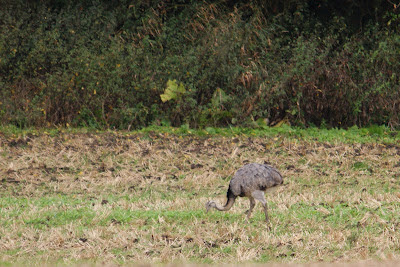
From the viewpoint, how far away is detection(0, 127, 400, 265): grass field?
6.05m

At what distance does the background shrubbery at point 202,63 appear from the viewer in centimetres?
1532

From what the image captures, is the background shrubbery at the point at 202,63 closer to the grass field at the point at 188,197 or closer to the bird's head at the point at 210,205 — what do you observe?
the grass field at the point at 188,197

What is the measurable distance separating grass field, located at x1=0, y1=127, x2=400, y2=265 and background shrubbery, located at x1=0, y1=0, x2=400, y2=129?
113 centimetres

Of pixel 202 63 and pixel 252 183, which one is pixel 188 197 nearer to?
pixel 252 183

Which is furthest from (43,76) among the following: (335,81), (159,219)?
(159,219)

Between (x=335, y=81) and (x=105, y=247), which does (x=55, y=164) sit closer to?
(x=105, y=247)

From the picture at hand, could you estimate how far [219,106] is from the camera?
15.2 m

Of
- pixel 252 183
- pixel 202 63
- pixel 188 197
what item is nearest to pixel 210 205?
pixel 252 183

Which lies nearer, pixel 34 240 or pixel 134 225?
pixel 34 240

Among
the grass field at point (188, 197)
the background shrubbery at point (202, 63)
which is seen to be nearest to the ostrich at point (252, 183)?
the grass field at point (188, 197)

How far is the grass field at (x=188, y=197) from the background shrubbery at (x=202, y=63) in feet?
3.70

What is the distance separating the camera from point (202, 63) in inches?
624

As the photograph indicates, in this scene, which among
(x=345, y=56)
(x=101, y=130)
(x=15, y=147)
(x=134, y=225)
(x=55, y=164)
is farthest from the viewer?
(x=345, y=56)

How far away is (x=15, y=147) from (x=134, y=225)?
18.9 ft
